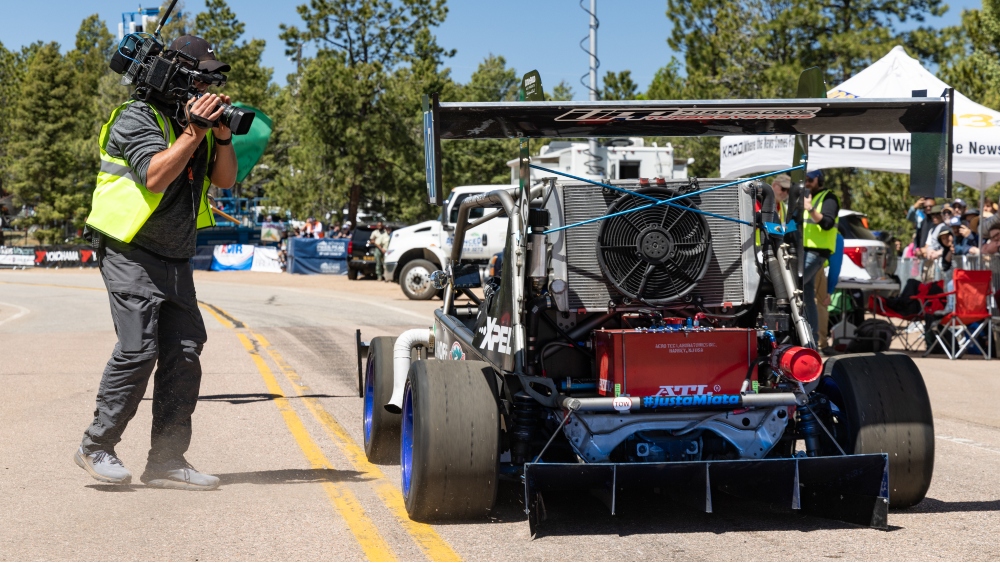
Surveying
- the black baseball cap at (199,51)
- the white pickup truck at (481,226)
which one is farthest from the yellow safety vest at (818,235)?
the white pickup truck at (481,226)

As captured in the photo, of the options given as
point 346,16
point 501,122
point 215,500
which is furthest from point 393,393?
point 346,16

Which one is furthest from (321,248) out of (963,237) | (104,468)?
(104,468)

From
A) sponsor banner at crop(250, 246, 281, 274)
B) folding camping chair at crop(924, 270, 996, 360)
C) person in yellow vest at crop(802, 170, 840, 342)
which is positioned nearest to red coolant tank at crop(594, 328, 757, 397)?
person in yellow vest at crop(802, 170, 840, 342)

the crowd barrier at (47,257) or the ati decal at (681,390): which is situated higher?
the ati decal at (681,390)

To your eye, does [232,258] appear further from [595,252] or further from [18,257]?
[595,252]

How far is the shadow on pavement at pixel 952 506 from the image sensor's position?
5449mm

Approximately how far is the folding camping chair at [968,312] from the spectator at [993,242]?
84 cm

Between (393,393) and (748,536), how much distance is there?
2.36 metres

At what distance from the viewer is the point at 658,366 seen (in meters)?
5.10

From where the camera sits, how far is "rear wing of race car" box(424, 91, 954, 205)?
5.16 metres

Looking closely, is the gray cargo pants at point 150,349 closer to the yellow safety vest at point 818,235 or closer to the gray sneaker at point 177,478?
the gray sneaker at point 177,478

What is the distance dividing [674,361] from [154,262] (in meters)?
2.63

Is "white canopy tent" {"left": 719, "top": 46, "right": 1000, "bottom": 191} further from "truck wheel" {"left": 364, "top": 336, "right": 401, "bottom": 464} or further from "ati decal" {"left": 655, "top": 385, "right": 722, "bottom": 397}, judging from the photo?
"ati decal" {"left": 655, "top": 385, "right": 722, "bottom": 397}

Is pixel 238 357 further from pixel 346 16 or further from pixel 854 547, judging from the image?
pixel 346 16
